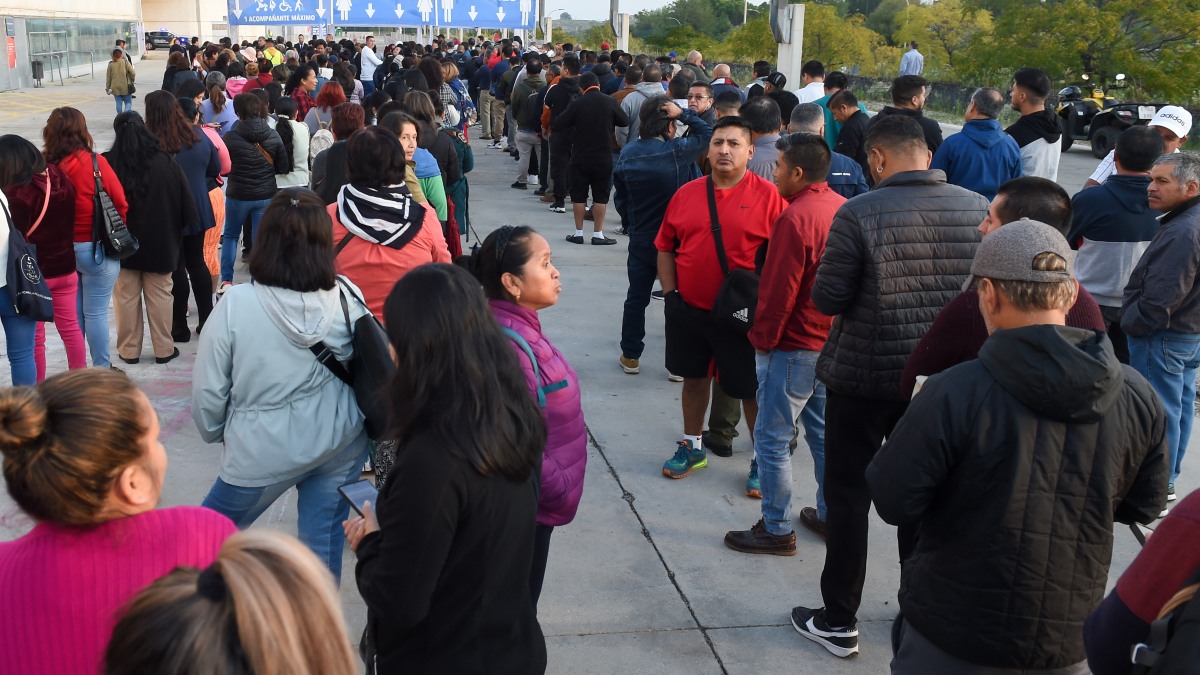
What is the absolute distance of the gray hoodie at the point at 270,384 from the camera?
11.1ft

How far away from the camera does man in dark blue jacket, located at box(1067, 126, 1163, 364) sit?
5.39 metres

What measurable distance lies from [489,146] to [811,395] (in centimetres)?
1549

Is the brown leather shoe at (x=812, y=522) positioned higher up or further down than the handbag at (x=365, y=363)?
further down

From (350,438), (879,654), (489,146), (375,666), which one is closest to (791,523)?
(879,654)

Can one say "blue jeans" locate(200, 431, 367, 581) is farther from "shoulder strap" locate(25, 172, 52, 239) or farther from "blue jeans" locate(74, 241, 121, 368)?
"blue jeans" locate(74, 241, 121, 368)

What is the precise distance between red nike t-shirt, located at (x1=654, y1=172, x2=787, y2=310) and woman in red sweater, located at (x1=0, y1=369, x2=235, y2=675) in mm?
3540

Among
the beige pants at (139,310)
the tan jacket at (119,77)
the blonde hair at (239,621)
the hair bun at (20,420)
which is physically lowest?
the beige pants at (139,310)

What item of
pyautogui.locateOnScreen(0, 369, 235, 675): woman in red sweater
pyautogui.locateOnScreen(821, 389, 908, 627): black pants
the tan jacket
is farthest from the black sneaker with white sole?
the tan jacket

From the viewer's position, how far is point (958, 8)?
50.7 metres

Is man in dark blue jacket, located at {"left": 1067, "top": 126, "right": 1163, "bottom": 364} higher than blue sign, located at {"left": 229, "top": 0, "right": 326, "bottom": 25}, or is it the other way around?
blue sign, located at {"left": 229, "top": 0, "right": 326, "bottom": 25}

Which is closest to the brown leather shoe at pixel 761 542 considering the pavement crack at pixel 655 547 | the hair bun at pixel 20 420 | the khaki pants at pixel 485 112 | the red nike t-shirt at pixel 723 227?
the pavement crack at pixel 655 547

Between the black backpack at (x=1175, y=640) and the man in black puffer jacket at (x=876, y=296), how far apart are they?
2.09 metres

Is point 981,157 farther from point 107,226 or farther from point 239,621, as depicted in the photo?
point 239,621

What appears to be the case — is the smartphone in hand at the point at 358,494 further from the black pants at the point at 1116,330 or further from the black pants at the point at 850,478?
the black pants at the point at 1116,330
